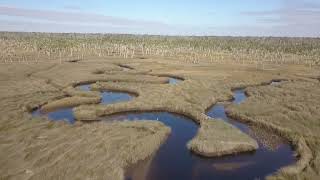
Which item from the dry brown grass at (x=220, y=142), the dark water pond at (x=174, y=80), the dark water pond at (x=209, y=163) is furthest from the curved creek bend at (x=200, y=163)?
the dark water pond at (x=174, y=80)

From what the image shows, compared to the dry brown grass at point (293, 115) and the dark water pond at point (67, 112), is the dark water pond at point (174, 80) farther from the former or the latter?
the dark water pond at point (67, 112)

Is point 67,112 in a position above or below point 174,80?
below

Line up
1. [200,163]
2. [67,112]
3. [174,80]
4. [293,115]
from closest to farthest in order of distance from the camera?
[200,163]
[293,115]
[67,112]
[174,80]

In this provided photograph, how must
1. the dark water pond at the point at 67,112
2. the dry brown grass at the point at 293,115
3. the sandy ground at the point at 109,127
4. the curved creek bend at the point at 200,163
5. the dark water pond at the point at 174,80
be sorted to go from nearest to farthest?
the sandy ground at the point at 109,127 → the curved creek bend at the point at 200,163 → the dry brown grass at the point at 293,115 → the dark water pond at the point at 67,112 → the dark water pond at the point at 174,80

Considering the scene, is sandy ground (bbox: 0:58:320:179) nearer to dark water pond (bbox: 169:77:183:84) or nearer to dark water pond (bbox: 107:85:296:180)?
dark water pond (bbox: 107:85:296:180)

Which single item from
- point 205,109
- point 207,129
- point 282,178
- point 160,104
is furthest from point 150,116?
point 282,178

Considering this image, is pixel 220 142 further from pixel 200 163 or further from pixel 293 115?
pixel 293 115

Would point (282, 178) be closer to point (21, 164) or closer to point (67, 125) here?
point (21, 164)

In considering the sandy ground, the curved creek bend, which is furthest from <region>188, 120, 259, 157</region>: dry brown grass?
the curved creek bend

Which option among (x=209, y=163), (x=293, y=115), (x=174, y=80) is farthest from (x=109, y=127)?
(x=174, y=80)
